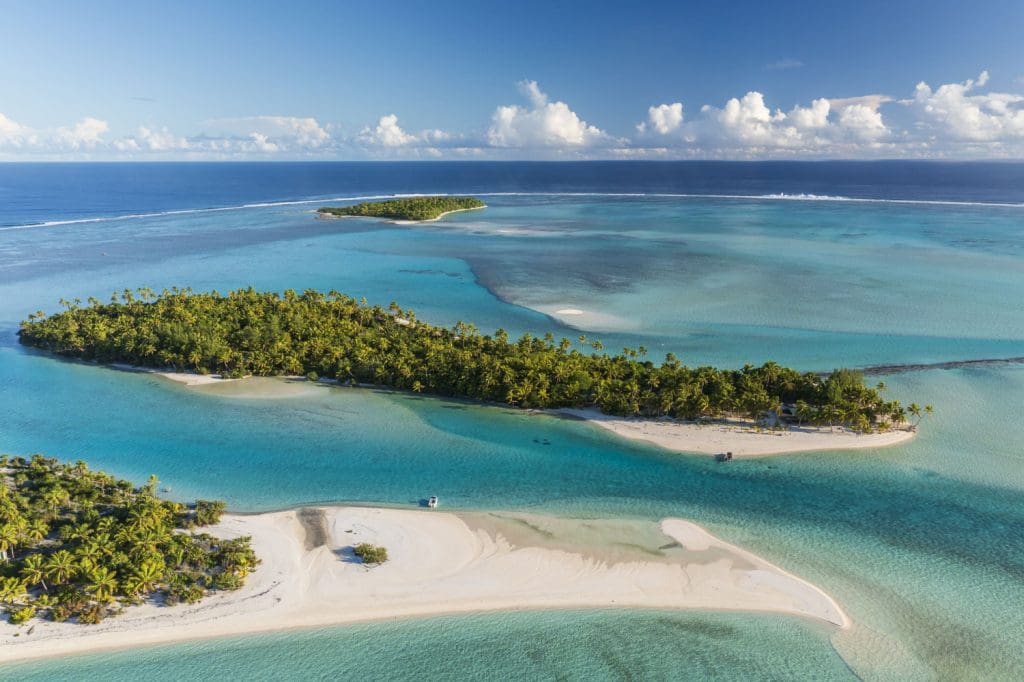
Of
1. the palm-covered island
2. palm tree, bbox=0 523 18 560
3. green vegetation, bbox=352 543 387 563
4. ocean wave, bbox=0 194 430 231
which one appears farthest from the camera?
ocean wave, bbox=0 194 430 231

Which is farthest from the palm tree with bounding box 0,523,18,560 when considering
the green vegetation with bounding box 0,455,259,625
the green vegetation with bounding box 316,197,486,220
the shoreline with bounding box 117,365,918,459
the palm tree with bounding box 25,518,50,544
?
the green vegetation with bounding box 316,197,486,220

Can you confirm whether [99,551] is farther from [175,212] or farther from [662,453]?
[175,212]

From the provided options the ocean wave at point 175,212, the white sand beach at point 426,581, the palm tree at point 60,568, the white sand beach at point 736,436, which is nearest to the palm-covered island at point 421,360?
the white sand beach at point 736,436

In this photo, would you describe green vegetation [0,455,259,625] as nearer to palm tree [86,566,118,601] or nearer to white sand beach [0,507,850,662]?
palm tree [86,566,118,601]

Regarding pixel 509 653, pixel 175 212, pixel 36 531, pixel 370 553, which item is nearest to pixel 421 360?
pixel 370 553

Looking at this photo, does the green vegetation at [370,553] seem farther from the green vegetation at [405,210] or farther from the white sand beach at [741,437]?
the green vegetation at [405,210]
